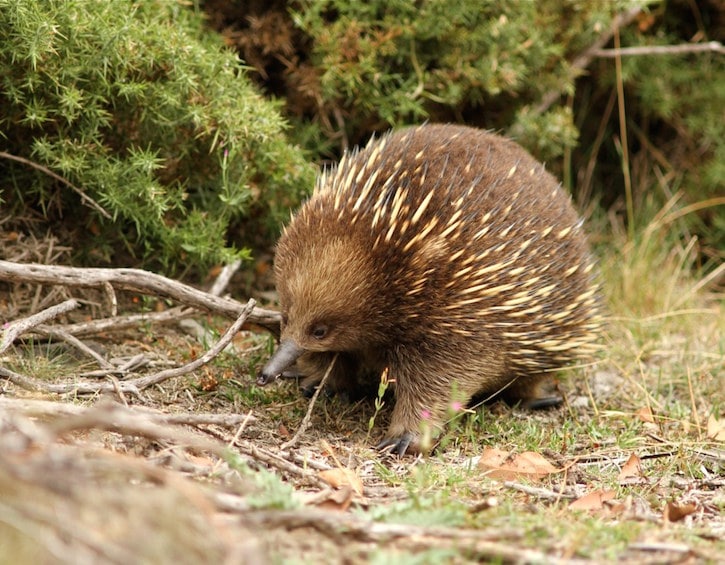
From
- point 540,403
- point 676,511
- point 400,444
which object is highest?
point 676,511

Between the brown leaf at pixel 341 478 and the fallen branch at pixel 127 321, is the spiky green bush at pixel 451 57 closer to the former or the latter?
the fallen branch at pixel 127 321

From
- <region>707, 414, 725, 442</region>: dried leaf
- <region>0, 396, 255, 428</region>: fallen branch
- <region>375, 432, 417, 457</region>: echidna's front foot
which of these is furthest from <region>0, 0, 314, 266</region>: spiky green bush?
<region>707, 414, 725, 442</region>: dried leaf

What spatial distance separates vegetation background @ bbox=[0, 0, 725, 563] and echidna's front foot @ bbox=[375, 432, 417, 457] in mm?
90

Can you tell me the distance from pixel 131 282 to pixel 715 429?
2.66m

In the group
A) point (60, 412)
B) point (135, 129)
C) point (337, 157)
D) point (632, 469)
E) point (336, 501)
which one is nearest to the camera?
point (60, 412)

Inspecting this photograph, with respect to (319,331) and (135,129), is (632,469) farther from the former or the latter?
(135,129)

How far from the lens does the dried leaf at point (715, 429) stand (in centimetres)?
397

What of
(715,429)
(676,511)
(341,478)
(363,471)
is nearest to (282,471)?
(341,478)

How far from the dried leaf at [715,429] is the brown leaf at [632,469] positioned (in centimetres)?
60

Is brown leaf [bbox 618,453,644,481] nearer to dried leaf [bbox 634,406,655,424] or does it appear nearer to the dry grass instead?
the dry grass

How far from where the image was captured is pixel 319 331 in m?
3.56

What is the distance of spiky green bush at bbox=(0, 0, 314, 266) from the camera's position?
380cm

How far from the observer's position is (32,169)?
4195 millimetres

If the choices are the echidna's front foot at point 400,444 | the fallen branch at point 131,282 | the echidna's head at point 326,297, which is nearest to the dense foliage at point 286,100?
the fallen branch at point 131,282
